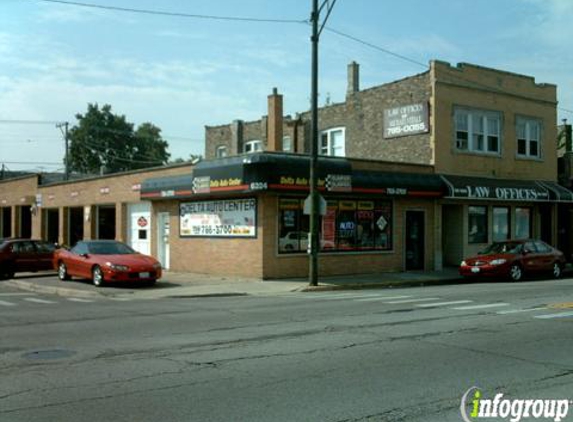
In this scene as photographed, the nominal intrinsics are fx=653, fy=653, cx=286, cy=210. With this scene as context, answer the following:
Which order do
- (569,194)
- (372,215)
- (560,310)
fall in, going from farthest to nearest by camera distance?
(569,194) < (372,215) < (560,310)

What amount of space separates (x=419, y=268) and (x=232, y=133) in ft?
55.5

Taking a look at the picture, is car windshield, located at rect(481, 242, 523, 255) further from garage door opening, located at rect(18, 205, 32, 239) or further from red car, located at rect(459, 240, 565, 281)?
garage door opening, located at rect(18, 205, 32, 239)

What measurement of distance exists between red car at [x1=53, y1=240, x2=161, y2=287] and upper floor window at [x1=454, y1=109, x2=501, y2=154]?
1391 centimetres

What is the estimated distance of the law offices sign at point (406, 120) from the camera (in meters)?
25.9

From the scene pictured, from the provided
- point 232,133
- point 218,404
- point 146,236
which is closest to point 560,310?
point 218,404

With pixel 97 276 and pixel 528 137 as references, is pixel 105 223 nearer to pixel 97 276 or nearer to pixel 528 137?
pixel 97 276

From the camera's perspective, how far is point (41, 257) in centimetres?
2480

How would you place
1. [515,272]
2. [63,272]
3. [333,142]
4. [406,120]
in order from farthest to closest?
[333,142] < [406,120] < [515,272] < [63,272]

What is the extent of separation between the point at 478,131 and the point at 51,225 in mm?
24066

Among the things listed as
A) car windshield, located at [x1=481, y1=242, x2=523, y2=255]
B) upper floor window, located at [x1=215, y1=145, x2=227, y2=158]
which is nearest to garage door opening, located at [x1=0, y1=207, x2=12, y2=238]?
upper floor window, located at [x1=215, y1=145, x2=227, y2=158]

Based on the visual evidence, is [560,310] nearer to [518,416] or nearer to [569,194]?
[518,416]

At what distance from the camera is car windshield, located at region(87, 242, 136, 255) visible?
20219 mm

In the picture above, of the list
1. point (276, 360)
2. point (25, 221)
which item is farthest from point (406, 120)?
point (25, 221)

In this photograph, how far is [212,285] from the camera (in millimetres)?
19766
